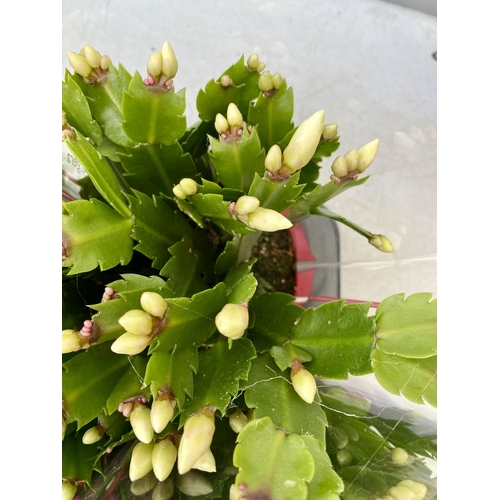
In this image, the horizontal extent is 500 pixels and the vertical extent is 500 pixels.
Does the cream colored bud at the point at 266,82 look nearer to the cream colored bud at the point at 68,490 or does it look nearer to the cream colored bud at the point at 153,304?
the cream colored bud at the point at 153,304

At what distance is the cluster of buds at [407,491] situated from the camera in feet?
1.45

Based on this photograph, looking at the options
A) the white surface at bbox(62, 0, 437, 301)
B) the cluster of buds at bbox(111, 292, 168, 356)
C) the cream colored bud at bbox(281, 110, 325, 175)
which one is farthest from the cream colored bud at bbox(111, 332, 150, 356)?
the white surface at bbox(62, 0, 437, 301)

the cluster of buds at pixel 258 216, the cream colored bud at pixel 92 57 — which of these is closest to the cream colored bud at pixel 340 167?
the cluster of buds at pixel 258 216

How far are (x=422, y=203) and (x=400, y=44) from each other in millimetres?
307

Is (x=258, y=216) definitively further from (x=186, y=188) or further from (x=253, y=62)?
(x=253, y=62)

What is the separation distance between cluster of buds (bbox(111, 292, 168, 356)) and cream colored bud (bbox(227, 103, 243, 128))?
209 millimetres

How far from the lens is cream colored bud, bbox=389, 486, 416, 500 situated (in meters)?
0.44

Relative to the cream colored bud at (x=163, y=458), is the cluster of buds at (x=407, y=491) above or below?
above

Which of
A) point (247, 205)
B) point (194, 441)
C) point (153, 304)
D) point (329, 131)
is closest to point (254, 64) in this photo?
point (329, 131)

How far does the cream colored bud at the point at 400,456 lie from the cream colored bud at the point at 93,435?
12.9 inches

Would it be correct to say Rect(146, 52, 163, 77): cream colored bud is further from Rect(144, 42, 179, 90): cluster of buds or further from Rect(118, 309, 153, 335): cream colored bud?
Rect(118, 309, 153, 335): cream colored bud
